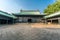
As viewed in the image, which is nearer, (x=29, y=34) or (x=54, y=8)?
(x=29, y=34)

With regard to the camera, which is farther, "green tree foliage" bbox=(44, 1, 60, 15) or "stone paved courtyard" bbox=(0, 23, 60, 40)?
"green tree foliage" bbox=(44, 1, 60, 15)

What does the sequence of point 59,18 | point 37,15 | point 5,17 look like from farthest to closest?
point 37,15, point 5,17, point 59,18

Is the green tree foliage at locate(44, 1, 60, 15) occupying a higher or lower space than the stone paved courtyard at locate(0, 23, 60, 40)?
higher

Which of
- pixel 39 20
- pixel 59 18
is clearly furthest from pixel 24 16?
pixel 59 18

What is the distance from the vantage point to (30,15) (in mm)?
53500

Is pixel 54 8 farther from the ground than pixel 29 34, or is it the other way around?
pixel 54 8

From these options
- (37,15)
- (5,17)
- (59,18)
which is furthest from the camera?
(37,15)

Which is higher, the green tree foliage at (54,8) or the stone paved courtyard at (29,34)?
the green tree foliage at (54,8)

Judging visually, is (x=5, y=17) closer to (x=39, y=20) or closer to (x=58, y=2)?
(x=39, y=20)

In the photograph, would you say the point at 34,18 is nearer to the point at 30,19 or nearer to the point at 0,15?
the point at 30,19

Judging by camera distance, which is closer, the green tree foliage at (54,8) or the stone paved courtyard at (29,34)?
A: the stone paved courtyard at (29,34)

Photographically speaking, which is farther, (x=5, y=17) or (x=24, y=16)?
(x=24, y=16)

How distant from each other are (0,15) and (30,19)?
13.0 metres

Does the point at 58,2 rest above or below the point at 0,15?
above
